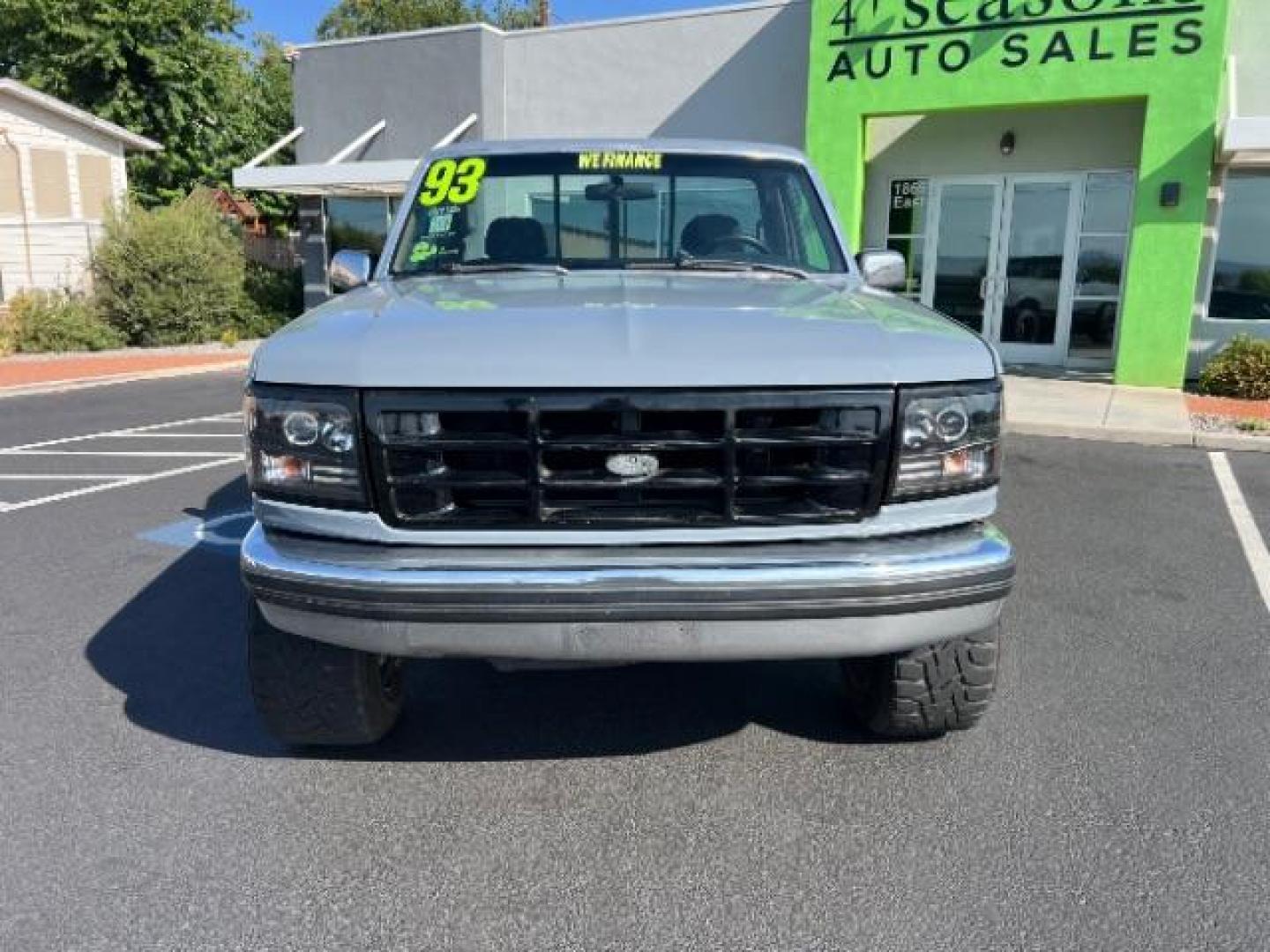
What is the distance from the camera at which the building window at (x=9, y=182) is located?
18.3 metres

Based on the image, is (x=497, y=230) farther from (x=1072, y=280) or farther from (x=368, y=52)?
(x=368, y=52)

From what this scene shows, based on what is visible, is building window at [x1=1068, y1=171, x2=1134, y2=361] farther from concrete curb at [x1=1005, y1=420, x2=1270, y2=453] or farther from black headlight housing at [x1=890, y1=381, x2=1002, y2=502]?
black headlight housing at [x1=890, y1=381, x2=1002, y2=502]

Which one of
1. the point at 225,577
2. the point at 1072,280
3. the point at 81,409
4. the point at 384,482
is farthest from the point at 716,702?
the point at 1072,280

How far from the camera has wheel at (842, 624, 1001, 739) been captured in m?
3.03

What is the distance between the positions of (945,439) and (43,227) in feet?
67.0

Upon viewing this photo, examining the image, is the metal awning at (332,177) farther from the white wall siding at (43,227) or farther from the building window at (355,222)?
the white wall siding at (43,227)

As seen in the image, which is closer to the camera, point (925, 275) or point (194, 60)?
point (925, 275)

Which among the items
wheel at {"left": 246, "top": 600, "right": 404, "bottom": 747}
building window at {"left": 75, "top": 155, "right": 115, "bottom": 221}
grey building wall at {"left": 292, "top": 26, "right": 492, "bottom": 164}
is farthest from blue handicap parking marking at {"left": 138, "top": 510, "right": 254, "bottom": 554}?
building window at {"left": 75, "top": 155, "right": 115, "bottom": 221}

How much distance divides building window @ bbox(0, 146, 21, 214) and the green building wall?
14.6 meters

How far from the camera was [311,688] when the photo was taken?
117 inches

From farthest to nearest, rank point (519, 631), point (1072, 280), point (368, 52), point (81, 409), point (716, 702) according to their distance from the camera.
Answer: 1. point (368, 52)
2. point (1072, 280)
3. point (81, 409)
4. point (716, 702)
5. point (519, 631)

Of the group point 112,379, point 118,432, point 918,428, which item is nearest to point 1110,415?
point 918,428

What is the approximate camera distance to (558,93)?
16266mm

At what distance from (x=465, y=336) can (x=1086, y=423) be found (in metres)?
8.63
